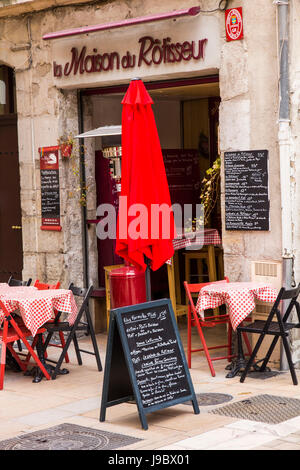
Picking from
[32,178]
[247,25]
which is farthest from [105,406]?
[32,178]

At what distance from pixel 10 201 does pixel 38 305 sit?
364 cm

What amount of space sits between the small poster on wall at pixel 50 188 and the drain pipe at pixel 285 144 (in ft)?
10.6

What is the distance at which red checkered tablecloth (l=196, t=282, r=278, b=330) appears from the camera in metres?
7.90

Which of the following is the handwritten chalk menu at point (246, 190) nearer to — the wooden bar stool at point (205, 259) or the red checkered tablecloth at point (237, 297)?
→ the red checkered tablecloth at point (237, 297)

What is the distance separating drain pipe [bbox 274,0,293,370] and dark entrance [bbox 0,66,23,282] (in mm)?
4299

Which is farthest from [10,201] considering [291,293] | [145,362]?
[145,362]

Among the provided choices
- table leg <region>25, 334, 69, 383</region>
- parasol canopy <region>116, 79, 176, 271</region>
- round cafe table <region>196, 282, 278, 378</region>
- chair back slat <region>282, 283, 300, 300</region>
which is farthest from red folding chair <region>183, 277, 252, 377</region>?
table leg <region>25, 334, 69, 383</region>

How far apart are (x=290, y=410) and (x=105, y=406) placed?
1.49 meters

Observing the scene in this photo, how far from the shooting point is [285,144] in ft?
26.6

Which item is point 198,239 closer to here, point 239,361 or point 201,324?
point 201,324

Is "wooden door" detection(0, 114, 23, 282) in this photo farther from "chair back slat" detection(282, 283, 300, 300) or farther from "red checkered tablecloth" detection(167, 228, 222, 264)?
"chair back slat" detection(282, 283, 300, 300)

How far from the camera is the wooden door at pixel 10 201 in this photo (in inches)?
442

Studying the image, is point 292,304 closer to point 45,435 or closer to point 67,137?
point 45,435

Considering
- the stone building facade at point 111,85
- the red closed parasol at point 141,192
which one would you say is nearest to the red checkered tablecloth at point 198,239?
the stone building facade at point 111,85
